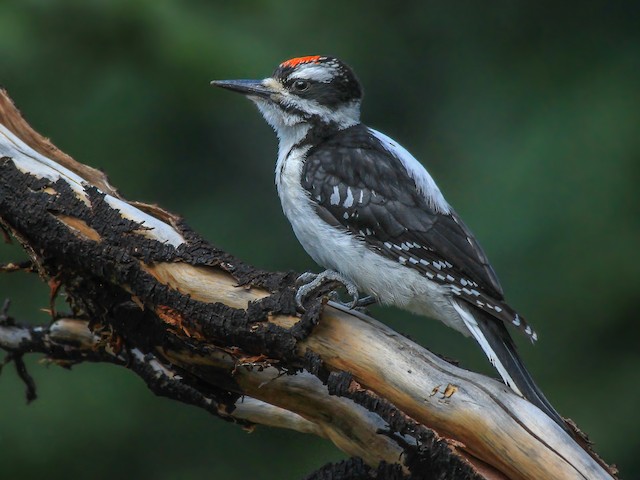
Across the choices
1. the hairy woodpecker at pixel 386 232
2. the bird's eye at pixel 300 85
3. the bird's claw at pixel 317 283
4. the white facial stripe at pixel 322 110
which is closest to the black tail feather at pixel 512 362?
the hairy woodpecker at pixel 386 232

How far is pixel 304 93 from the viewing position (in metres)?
4.52

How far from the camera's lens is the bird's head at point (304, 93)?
177 inches

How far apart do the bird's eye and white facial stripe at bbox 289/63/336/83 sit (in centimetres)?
2

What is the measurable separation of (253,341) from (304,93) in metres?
1.36

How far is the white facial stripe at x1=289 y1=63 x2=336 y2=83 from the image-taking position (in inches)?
178

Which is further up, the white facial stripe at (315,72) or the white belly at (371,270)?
the white facial stripe at (315,72)

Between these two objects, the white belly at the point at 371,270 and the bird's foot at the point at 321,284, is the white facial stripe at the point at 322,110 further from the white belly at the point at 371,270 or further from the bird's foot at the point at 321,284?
the bird's foot at the point at 321,284

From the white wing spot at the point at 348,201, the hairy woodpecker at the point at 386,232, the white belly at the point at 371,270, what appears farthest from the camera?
the white wing spot at the point at 348,201

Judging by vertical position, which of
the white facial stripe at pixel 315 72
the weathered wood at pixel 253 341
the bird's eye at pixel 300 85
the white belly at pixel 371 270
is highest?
the white facial stripe at pixel 315 72

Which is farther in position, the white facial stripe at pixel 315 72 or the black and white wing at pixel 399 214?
the white facial stripe at pixel 315 72

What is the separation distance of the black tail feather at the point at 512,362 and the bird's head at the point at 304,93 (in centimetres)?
113

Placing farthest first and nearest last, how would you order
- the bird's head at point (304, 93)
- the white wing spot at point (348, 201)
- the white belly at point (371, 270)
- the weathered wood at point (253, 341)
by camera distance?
1. the bird's head at point (304, 93)
2. the white wing spot at point (348, 201)
3. the white belly at point (371, 270)
4. the weathered wood at point (253, 341)

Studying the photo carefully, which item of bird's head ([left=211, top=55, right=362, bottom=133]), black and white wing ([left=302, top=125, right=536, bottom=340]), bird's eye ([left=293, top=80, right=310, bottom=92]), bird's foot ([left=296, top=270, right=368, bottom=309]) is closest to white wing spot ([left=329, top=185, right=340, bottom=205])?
black and white wing ([left=302, top=125, right=536, bottom=340])

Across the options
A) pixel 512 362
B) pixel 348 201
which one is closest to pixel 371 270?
pixel 348 201
